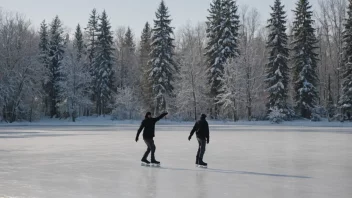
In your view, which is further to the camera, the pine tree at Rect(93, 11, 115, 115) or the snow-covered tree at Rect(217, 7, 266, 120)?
the pine tree at Rect(93, 11, 115, 115)

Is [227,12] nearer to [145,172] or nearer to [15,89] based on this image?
[15,89]

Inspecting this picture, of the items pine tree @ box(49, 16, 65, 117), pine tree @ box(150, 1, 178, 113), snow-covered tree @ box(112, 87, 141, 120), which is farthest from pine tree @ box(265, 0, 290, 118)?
pine tree @ box(49, 16, 65, 117)

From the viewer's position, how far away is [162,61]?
60750 mm

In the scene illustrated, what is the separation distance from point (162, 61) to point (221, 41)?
30.0 feet

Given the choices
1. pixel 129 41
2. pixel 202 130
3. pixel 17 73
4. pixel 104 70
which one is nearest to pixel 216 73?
pixel 104 70

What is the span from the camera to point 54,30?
75.5 meters

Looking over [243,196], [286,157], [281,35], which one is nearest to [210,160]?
[286,157]

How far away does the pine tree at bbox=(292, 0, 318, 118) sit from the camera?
54.7 metres

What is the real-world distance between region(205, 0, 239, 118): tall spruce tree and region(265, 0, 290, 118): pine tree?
19.0ft

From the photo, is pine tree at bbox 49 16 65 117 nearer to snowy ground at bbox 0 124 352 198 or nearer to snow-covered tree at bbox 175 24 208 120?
snow-covered tree at bbox 175 24 208 120

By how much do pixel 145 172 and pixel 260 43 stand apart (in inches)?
2395

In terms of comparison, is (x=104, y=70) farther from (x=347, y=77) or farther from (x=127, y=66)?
(x=347, y=77)

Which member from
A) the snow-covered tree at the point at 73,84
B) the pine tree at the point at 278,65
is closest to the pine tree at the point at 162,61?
the snow-covered tree at the point at 73,84

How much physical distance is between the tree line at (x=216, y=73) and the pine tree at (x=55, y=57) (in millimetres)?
326
